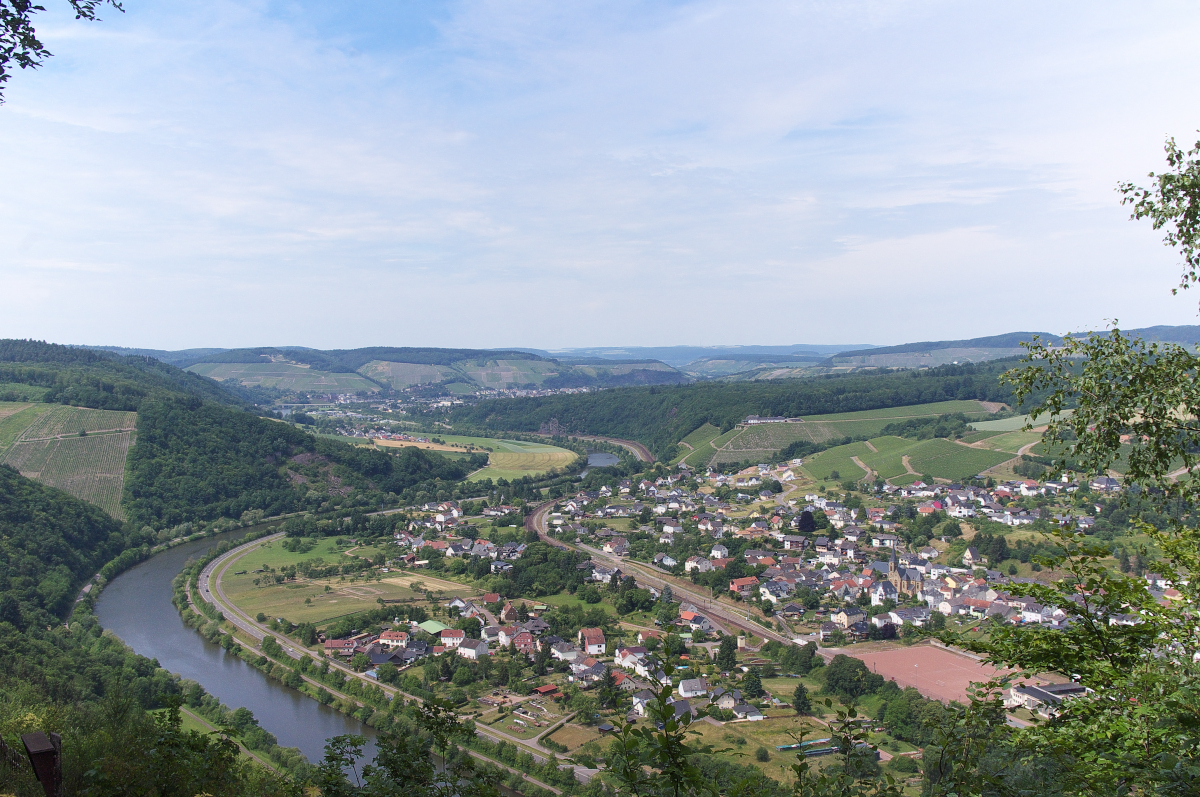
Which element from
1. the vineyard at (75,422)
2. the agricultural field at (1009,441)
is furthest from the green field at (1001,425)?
the vineyard at (75,422)

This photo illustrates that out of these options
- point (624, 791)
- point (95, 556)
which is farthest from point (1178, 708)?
point (95, 556)

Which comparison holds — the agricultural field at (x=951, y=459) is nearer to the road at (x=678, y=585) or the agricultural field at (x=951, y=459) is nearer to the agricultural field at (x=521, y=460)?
the road at (x=678, y=585)

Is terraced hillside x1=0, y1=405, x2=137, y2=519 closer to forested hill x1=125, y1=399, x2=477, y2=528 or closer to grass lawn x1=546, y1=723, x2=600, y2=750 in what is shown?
forested hill x1=125, y1=399, x2=477, y2=528

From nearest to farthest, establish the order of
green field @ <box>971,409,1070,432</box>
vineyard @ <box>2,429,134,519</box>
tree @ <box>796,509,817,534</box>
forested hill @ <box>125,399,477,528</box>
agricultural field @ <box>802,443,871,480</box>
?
tree @ <box>796,509,817,534</box>
vineyard @ <box>2,429,134,519</box>
forested hill @ <box>125,399,477,528</box>
agricultural field @ <box>802,443,871,480</box>
green field @ <box>971,409,1070,432</box>

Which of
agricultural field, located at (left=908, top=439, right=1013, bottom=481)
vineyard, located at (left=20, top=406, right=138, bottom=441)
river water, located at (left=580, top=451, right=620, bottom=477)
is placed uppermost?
vineyard, located at (left=20, top=406, right=138, bottom=441)

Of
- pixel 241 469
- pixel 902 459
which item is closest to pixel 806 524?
pixel 902 459

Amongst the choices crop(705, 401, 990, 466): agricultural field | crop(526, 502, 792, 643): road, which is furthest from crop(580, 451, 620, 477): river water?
crop(526, 502, 792, 643): road
